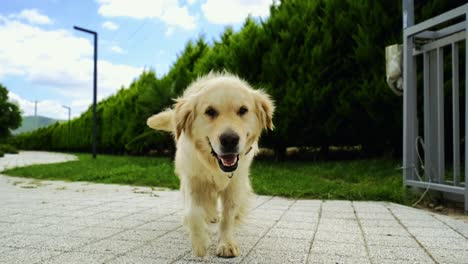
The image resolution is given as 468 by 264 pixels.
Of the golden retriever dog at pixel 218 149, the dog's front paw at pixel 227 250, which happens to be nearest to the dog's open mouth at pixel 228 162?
the golden retriever dog at pixel 218 149

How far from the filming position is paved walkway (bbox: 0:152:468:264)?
9.50 feet

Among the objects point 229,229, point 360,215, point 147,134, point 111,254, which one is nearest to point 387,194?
point 360,215

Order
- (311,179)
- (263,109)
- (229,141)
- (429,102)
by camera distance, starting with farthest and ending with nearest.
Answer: (311,179) < (429,102) < (263,109) < (229,141)

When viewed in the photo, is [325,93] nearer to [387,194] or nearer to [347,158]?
[347,158]

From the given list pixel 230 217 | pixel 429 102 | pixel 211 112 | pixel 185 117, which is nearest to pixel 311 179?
pixel 429 102

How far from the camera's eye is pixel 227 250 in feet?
9.68

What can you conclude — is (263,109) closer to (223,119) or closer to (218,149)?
(223,119)

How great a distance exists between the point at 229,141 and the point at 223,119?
0.20 meters

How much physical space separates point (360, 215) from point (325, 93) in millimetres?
A: 4907

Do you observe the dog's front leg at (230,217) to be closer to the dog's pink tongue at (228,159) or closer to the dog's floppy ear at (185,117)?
the dog's pink tongue at (228,159)

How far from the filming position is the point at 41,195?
646 cm

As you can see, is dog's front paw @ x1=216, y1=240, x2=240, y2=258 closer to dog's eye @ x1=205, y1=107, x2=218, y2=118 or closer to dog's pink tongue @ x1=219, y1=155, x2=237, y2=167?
dog's pink tongue @ x1=219, y1=155, x2=237, y2=167

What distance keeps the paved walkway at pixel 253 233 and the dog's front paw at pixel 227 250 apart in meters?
0.06

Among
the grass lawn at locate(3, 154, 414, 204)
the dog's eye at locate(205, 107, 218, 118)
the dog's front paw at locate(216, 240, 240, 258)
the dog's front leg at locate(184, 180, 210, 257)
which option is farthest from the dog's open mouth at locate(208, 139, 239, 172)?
the grass lawn at locate(3, 154, 414, 204)
